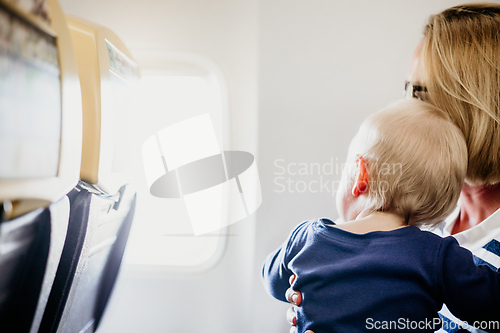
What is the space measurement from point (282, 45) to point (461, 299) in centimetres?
112

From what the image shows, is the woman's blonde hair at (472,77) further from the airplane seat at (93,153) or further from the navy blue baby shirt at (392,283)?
the airplane seat at (93,153)

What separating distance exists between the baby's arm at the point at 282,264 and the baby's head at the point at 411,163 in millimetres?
204

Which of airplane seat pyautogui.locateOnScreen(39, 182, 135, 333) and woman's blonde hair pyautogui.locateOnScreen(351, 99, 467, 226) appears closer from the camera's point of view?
Answer: airplane seat pyautogui.locateOnScreen(39, 182, 135, 333)

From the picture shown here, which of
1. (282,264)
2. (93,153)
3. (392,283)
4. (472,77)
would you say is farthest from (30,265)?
(472,77)

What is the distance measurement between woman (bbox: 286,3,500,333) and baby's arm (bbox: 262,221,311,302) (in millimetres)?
68

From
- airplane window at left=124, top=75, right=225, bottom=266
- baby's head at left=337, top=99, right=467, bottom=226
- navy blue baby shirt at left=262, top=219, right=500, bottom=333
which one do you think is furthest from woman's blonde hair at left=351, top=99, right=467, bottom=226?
airplane window at left=124, top=75, right=225, bottom=266

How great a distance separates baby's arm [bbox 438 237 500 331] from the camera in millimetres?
810

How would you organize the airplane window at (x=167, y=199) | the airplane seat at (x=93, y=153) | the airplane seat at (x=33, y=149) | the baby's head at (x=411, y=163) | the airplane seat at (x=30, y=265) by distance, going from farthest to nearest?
the airplane window at (x=167, y=199) < the baby's head at (x=411, y=163) < the airplane seat at (x=93, y=153) < the airplane seat at (x=30, y=265) < the airplane seat at (x=33, y=149)

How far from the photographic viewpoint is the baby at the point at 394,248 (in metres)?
0.83

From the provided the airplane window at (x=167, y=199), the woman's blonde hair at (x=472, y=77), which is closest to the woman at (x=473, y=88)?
the woman's blonde hair at (x=472, y=77)

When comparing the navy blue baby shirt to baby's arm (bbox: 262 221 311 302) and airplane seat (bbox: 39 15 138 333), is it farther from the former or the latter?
airplane seat (bbox: 39 15 138 333)

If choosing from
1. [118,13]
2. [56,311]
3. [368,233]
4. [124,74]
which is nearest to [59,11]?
[124,74]

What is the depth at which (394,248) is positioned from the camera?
Result: 848mm

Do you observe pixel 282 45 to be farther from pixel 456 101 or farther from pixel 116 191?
pixel 116 191
